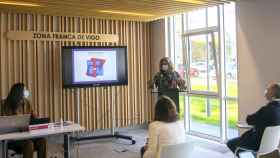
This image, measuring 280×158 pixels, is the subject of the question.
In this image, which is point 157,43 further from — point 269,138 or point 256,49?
point 269,138

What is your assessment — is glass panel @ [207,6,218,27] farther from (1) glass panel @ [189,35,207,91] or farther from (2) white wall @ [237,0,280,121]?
(2) white wall @ [237,0,280,121]

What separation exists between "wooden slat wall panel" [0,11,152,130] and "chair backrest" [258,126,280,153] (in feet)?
14.9

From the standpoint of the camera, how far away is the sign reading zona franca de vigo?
6766 millimetres

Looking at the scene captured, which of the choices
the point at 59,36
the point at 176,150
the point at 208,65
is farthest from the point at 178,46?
the point at 176,150

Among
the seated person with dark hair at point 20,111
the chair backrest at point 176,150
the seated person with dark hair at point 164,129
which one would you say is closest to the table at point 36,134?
the seated person with dark hair at point 20,111

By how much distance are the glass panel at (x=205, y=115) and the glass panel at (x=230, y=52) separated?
1.56 feet

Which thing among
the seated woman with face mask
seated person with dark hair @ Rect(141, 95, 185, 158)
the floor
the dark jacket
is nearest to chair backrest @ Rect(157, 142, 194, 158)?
seated person with dark hair @ Rect(141, 95, 185, 158)

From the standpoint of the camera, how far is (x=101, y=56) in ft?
23.9

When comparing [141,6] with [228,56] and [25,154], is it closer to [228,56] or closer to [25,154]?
[228,56]

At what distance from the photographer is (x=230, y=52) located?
6.70 meters

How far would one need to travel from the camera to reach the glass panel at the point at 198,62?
7.29 meters

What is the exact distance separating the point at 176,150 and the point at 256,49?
133 inches

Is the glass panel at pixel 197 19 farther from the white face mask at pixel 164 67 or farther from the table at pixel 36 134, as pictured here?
the table at pixel 36 134

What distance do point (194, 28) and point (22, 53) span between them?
3766 mm
